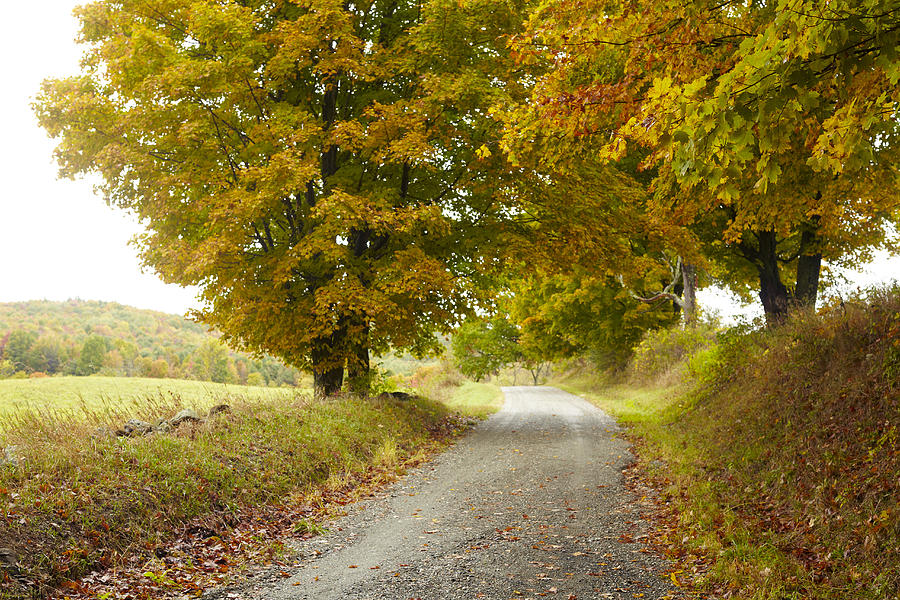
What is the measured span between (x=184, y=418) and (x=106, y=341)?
53.1m

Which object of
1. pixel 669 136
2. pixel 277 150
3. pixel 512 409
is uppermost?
pixel 277 150

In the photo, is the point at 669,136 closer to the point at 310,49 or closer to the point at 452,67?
the point at 452,67

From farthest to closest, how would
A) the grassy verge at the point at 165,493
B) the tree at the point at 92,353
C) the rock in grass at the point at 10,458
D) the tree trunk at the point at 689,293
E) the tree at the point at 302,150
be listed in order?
the tree at the point at 92,353, the tree trunk at the point at 689,293, the tree at the point at 302,150, the rock in grass at the point at 10,458, the grassy verge at the point at 165,493

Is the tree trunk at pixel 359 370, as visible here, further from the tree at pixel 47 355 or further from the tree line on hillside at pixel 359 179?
the tree at pixel 47 355

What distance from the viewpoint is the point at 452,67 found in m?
12.8

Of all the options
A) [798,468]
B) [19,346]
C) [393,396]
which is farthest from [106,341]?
[798,468]

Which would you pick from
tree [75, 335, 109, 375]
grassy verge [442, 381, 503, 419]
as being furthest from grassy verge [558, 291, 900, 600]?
tree [75, 335, 109, 375]

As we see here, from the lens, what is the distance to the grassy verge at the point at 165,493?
18.1ft

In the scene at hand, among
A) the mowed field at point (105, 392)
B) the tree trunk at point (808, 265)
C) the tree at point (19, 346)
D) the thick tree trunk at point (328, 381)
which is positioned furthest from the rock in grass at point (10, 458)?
the tree at point (19, 346)

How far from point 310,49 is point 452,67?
3.11 metres

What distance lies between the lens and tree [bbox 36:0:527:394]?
462 inches

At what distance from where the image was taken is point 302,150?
12.9m

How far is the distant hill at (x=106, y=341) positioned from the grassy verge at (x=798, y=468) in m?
39.5

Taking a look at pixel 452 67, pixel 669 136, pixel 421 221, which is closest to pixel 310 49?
pixel 452 67
